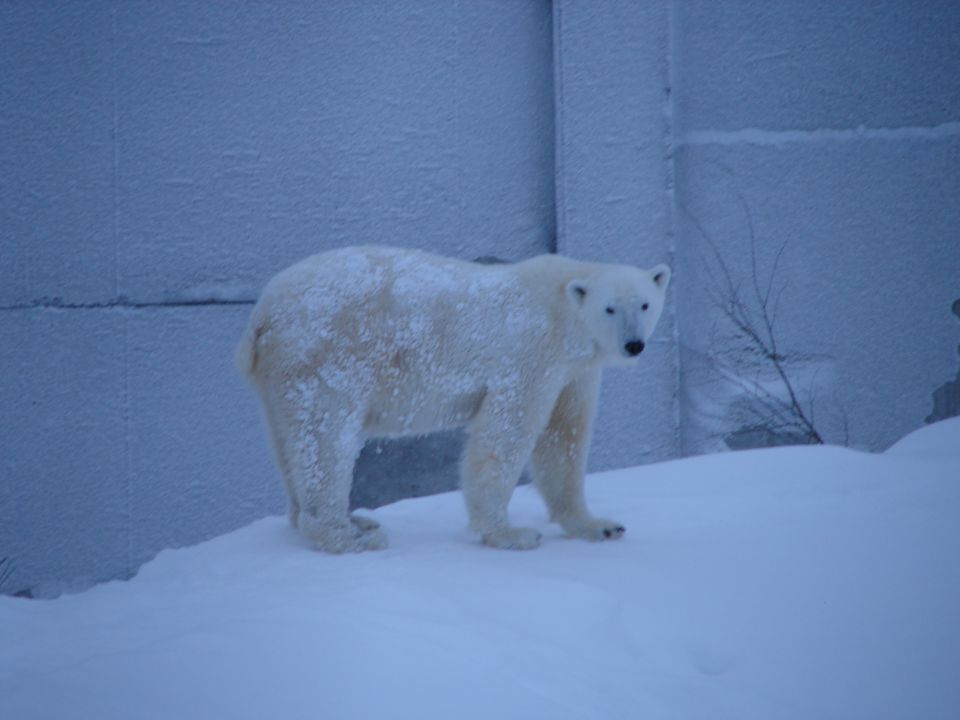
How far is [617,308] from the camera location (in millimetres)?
2979

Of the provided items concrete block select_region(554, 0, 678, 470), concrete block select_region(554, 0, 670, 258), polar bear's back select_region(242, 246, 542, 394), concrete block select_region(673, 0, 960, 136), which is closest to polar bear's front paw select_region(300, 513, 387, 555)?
polar bear's back select_region(242, 246, 542, 394)

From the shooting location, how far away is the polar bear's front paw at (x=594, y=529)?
3.07 meters

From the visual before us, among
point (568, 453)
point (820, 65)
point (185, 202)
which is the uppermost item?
point (820, 65)

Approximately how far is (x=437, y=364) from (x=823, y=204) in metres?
2.99

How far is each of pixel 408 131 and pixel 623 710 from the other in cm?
370

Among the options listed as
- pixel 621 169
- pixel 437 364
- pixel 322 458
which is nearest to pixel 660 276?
pixel 437 364

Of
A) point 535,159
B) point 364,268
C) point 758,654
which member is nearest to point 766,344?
point 535,159

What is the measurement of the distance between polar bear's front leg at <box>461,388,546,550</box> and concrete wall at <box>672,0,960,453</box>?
2.20 meters

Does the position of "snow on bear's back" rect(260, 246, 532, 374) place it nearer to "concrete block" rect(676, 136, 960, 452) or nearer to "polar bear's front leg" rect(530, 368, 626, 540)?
"polar bear's front leg" rect(530, 368, 626, 540)

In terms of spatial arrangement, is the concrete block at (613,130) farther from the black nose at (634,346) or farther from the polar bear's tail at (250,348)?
the polar bear's tail at (250,348)

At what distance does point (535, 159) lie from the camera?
196 inches

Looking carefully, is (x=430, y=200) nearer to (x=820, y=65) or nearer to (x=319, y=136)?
(x=319, y=136)

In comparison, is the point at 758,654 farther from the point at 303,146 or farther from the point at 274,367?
the point at 303,146

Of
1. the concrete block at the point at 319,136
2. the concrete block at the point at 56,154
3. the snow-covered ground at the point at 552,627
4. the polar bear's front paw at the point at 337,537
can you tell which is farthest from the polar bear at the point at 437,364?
the concrete block at the point at 56,154
